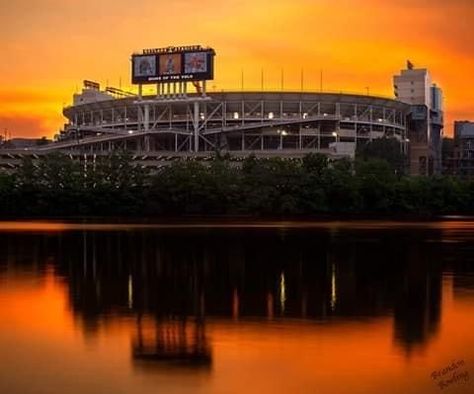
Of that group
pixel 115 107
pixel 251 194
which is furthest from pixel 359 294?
pixel 115 107

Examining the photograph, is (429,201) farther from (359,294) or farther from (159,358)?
(159,358)

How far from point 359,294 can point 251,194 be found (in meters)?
59.5

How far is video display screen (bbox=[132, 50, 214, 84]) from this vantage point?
121125 mm

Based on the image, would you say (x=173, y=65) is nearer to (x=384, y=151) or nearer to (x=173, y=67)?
(x=173, y=67)

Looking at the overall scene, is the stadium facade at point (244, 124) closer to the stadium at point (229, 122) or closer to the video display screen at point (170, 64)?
the stadium at point (229, 122)

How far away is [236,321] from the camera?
22.2 m

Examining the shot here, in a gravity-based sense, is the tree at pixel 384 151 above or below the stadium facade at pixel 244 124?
below
